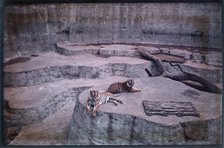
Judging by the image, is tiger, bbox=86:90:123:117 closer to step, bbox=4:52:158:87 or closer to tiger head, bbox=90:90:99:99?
tiger head, bbox=90:90:99:99

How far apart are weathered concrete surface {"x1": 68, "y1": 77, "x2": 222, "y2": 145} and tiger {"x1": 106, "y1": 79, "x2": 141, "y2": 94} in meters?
0.03

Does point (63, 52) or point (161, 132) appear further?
point (63, 52)

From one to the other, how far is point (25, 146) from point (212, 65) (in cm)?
123

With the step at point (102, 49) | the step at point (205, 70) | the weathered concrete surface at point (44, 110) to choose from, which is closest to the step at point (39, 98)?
the weathered concrete surface at point (44, 110)

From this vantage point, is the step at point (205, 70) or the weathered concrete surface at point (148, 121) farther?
the step at point (205, 70)

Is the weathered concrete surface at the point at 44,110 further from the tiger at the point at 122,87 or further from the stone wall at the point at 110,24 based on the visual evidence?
the stone wall at the point at 110,24

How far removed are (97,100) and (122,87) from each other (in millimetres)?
181

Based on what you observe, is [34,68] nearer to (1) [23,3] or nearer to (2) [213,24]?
(1) [23,3]

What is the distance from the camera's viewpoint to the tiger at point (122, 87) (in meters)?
2.51

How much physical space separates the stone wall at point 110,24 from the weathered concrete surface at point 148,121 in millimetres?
297

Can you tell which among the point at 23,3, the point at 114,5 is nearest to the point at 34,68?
the point at 23,3

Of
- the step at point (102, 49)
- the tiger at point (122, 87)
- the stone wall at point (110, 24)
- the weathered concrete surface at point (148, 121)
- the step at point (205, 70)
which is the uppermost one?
the stone wall at point (110, 24)

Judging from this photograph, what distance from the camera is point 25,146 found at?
2482 mm

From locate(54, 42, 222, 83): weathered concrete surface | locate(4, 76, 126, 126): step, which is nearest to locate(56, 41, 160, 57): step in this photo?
locate(54, 42, 222, 83): weathered concrete surface
